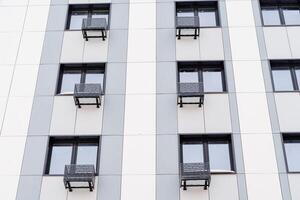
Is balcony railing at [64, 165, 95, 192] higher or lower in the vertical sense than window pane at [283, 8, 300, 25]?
lower

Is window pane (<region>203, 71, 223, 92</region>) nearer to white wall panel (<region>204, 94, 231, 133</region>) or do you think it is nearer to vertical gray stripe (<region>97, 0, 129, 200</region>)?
white wall panel (<region>204, 94, 231, 133</region>)

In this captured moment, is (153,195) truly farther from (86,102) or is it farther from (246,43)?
(246,43)

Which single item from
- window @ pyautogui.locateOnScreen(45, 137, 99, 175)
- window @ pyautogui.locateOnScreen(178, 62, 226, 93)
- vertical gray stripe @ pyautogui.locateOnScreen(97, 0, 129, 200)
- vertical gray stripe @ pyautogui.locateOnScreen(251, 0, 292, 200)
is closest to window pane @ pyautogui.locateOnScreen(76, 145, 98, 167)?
window @ pyautogui.locateOnScreen(45, 137, 99, 175)

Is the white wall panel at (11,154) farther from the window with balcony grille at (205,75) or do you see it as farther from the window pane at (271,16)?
the window pane at (271,16)

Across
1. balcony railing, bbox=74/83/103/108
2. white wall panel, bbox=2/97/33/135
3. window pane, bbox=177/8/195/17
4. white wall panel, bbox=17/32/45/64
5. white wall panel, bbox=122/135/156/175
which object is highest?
window pane, bbox=177/8/195/17

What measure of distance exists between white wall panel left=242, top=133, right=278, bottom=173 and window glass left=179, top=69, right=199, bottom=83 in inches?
166

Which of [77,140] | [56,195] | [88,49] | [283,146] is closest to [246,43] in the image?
[283,146]

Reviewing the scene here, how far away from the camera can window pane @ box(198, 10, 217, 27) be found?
89.6 feet

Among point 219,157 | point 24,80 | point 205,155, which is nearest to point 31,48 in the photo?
point 24,80

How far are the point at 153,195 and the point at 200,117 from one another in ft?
14.8

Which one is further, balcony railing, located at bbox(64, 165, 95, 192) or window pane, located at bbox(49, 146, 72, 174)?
window pane, located at bbox(49, 146, 72, 174)

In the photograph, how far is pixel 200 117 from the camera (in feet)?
76.9

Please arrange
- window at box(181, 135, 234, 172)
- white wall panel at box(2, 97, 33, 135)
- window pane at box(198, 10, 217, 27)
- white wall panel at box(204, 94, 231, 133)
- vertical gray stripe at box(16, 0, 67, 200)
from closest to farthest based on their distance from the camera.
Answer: vertical gray stripe at box(16, 0, 67, 200)
window at box(181, 135, 234, 172)
white wall panel at box(204, 94, 231, 133)
white wall panel at box(2, 97, 33, 135)
window pane at box(198, 10, 217, 27)

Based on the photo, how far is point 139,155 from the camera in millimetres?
22359
